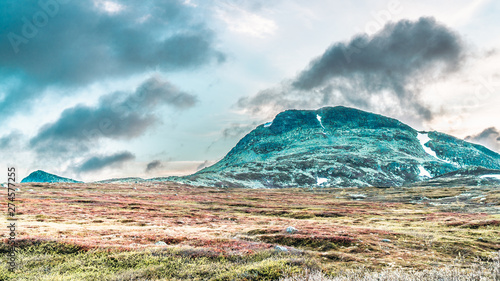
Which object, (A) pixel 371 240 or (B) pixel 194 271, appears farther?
(A) pixel 371 240

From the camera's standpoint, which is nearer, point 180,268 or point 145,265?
point 180,268

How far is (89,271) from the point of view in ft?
52.5

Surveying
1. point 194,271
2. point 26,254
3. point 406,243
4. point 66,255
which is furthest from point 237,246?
point 406,243

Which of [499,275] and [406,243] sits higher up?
[499,275]

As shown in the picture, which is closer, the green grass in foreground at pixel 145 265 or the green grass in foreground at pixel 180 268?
the green grass in foreground at pixel 180 268

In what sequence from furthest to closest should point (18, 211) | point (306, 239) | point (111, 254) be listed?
point (18, 211), point (306, 239), point (111, 254)

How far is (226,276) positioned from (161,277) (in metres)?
3.36

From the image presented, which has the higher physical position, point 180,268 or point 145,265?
point 145,265

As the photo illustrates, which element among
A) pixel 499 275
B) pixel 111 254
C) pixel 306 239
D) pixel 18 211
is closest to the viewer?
pixel 499 275

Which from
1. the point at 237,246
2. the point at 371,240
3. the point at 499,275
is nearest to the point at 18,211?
the point at 237,246

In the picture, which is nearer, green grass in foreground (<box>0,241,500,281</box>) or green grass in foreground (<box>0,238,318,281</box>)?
green grass in foreground (<box>0,241,500,281</box>)

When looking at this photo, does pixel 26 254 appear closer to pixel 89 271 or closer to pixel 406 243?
pixel 89 271

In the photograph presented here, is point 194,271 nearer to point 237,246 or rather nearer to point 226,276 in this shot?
point 226,276

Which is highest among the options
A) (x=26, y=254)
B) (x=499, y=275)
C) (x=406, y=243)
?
(x=26, y=254)
